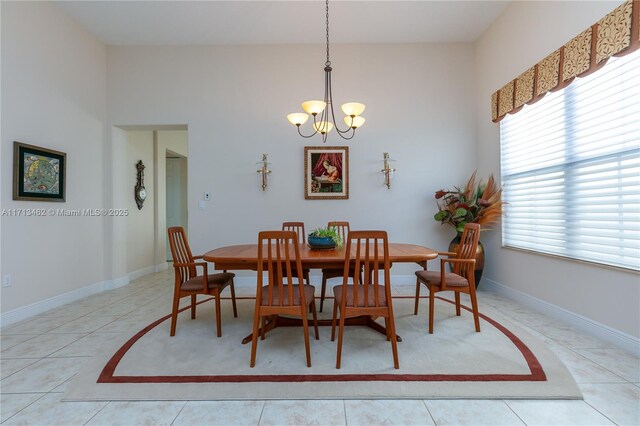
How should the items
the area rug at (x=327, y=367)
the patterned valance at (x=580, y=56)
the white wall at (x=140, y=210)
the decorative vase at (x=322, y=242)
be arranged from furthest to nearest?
the white wall at (x=140, y=210), the decorative vase at (x=322, y=242), the patterned valance at (x=580, y=56), the area rug at (x=327, y=367)

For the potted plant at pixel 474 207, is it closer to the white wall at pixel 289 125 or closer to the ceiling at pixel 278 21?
the white wall at pixel 289 125

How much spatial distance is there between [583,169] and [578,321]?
1350 millimetres

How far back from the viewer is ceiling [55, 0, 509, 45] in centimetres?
324

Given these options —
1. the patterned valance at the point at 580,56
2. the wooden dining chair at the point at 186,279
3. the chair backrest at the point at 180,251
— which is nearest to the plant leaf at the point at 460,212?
the patterned valance at the point at 580,56

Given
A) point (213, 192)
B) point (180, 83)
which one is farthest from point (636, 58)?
point (180, 83)

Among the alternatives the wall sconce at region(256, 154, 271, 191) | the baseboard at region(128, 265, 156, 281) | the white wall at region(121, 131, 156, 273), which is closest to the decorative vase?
the wall sconce at region(256, 154, 271, 191)

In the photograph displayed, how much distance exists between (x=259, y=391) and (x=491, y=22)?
15.8 ft

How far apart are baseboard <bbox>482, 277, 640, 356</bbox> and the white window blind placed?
0.53 m

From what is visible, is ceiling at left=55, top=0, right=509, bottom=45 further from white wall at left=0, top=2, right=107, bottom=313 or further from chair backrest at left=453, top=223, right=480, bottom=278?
chair backrest at left=453, top=223, right=480, bottom=278

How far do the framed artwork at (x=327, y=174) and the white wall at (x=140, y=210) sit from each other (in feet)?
9.52

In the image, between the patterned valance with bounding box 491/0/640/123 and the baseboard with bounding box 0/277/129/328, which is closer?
the patterned valance with bounding box 491/0/640/123

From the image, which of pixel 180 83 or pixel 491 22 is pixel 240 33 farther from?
pixel 491 22

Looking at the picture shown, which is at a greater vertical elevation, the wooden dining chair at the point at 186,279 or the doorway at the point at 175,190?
the doorway at the point at 175,190

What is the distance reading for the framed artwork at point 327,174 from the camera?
13.1ft
